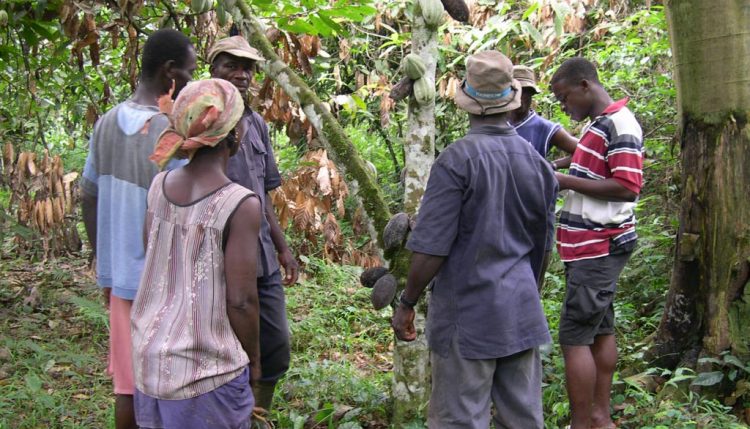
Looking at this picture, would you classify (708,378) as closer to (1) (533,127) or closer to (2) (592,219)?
(2) (592,219)

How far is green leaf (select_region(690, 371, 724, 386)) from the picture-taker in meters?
3.47

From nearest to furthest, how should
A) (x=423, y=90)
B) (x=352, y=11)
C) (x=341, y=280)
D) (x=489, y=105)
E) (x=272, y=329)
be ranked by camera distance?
1. (x=489, y=105)
2. (x=272, y=329)
3. (x=423, y=90)
4. (x=352, y=11)
5. (x=341, y=280)

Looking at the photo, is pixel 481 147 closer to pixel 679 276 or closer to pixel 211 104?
pixel 211 104

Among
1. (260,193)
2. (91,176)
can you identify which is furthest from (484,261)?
(91,176)

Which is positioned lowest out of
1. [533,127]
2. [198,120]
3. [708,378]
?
[708,378]

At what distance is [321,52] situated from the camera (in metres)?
4.82

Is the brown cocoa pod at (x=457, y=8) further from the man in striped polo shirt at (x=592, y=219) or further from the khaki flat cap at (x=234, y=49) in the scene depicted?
the khaki flat cap at (x=234, y=49)

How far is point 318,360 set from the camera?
4543mm

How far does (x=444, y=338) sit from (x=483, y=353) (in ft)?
0.51

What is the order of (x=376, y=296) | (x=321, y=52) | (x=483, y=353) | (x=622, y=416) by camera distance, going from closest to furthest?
(x=483, y=353)
(x=376, y=296)
(x=622, y=416)
(x=321, y=52)

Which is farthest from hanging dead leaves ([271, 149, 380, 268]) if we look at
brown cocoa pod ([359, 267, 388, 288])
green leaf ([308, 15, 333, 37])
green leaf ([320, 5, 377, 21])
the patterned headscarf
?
the patterned headscarf

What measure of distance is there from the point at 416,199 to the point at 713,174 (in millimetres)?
1581

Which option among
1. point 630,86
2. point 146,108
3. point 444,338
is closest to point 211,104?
point 146,108

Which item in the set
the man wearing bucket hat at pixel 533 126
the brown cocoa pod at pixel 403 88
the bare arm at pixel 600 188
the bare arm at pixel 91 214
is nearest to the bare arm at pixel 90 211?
the bare arm at pixel 91 214
